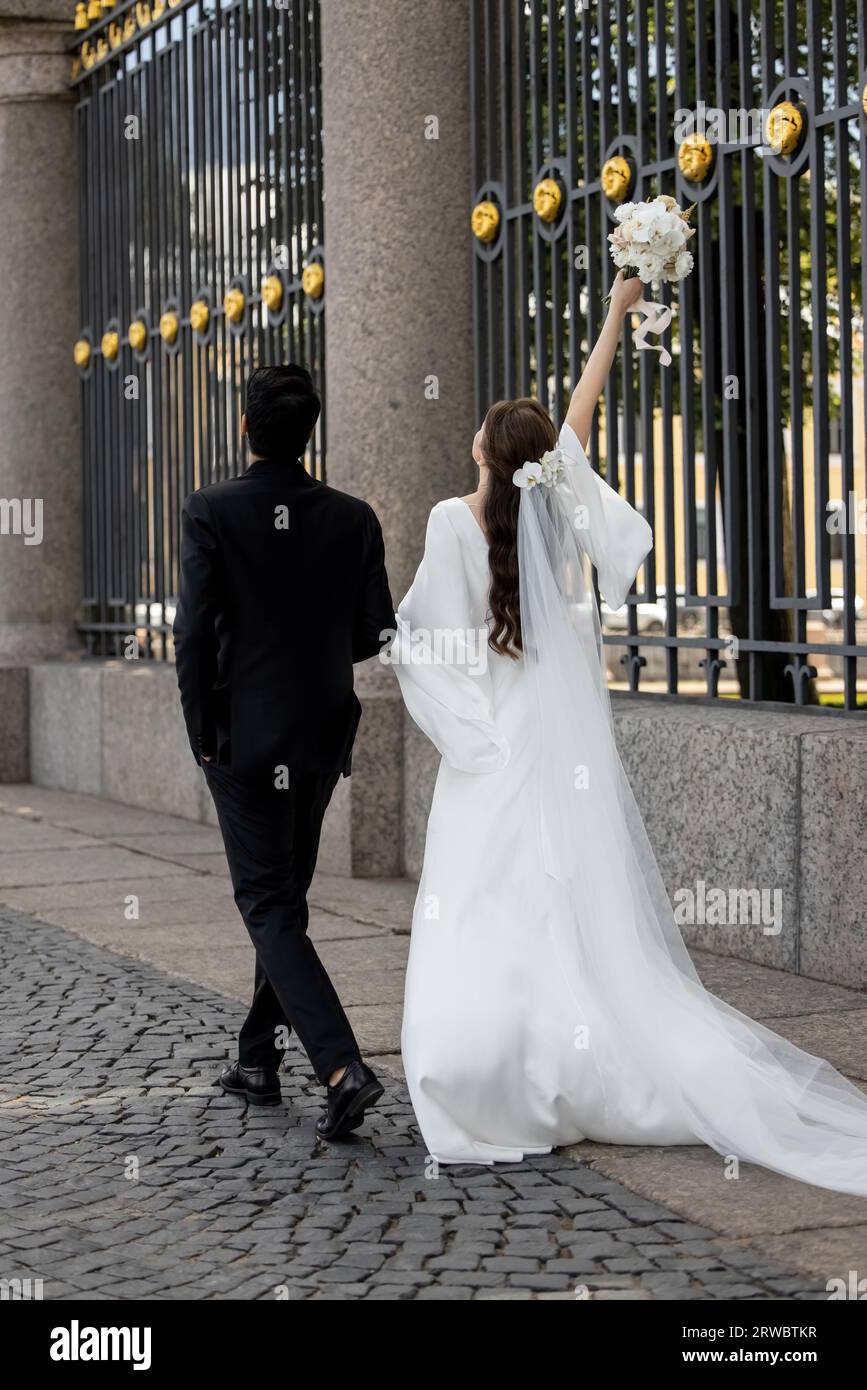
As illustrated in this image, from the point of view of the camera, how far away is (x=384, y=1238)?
3695mm

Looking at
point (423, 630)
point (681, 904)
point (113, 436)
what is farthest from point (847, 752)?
point (113, 436)

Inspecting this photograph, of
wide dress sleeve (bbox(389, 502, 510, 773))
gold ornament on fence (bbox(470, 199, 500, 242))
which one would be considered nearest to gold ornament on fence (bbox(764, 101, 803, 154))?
gold ornament on fence (bbox(470, 199, 500, 242))

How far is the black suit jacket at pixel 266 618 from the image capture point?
4371mm

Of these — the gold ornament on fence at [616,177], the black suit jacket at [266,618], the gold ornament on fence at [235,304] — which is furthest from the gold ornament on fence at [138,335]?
the black suit jacket at [266,618]

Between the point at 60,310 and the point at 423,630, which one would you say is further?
the point at 60,310

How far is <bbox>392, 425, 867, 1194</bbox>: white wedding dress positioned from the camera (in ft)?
13.9

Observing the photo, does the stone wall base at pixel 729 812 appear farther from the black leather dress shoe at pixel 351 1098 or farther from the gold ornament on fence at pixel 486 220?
the black leather dress shoe at pixel 351 1098

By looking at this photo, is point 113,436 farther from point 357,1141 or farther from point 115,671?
point 357,1141

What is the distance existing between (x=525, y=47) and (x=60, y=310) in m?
5.11

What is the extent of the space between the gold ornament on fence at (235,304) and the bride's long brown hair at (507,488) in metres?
5.64

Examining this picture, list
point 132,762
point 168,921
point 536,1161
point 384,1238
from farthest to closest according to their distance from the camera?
point 132,762 < point 168,921 < point 536,1161 < point 384,1238

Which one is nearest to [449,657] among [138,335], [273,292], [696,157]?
[696,157]
